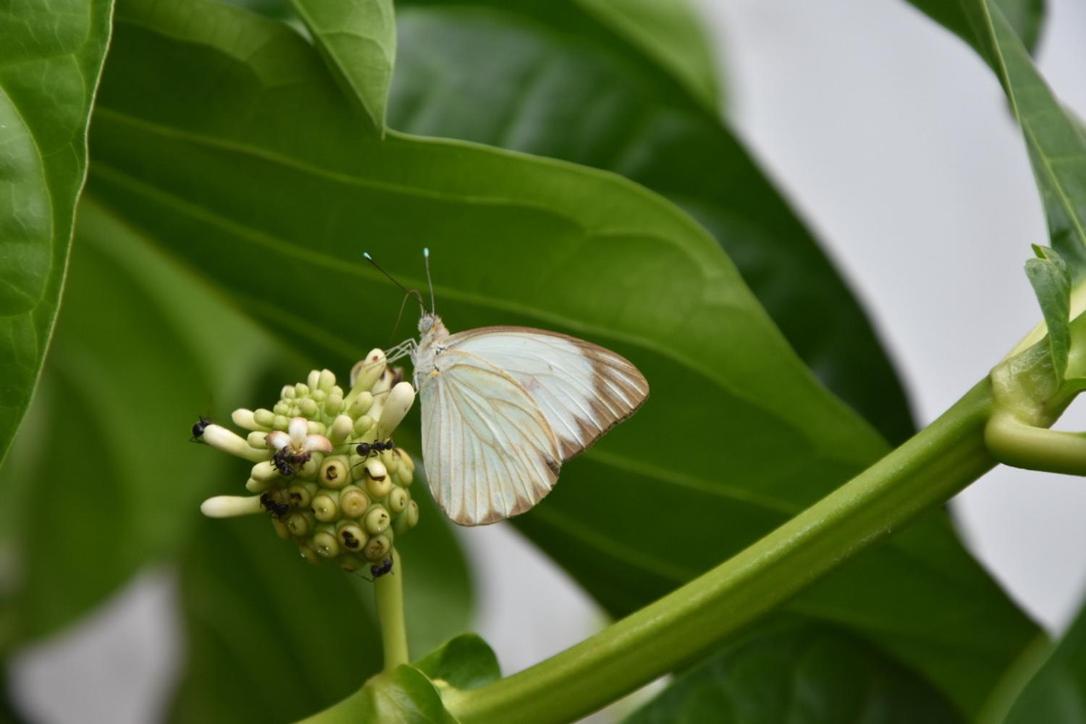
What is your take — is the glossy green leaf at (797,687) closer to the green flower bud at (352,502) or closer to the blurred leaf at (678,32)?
the green flower bud at (352,502)

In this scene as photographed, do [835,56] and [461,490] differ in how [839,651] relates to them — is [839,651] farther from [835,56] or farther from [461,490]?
[835,56]

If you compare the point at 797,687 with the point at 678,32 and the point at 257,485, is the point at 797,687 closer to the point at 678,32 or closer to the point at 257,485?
the point at 257,485

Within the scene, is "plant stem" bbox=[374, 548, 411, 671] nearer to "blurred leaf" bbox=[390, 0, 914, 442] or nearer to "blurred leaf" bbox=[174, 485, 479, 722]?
"blurred leaf" bbox=[390, 0, 914, 442]

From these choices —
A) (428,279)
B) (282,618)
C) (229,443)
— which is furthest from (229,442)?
(282,618)

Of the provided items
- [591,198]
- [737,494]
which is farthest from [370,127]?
[737,494]

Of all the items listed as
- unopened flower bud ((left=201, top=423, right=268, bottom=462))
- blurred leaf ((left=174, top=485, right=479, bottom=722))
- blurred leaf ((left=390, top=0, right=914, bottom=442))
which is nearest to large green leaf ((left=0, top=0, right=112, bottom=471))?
unopened flower bud ((left=201, top=423, right=268, bottom=462))

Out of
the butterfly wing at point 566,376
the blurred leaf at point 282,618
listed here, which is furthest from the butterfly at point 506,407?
the blurred leaf at point 282,618
